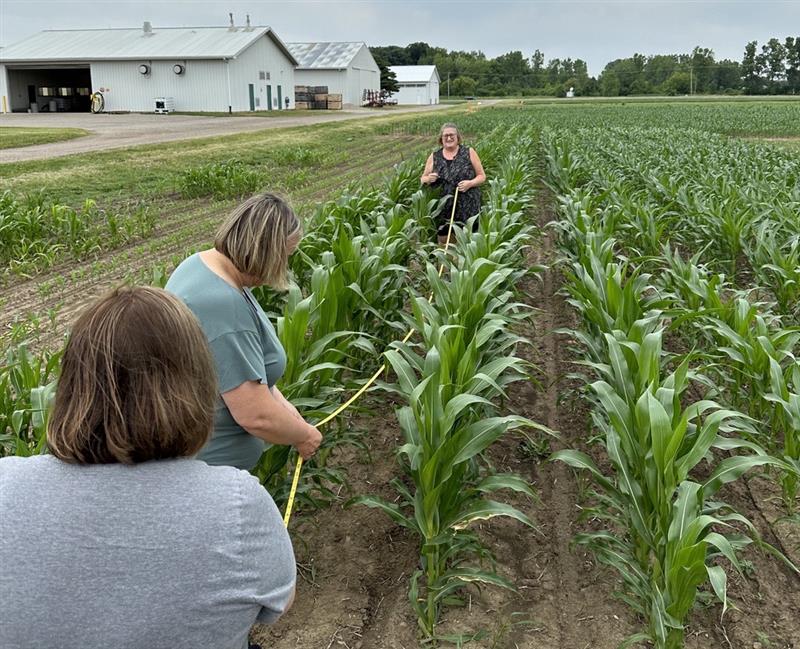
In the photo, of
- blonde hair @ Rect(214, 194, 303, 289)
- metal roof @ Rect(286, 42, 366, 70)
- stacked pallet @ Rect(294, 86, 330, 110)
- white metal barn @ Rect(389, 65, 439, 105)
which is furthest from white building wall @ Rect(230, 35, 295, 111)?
blonde hair @ Rect(214, 194, 303, 289)

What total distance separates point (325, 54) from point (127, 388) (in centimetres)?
6511

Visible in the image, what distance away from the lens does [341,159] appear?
21094 mm

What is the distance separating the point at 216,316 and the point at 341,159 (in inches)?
759

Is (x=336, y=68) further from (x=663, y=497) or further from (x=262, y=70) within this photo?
(x=663, y=497)

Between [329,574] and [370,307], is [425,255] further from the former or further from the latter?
[329,574]

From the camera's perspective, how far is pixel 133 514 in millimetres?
1254

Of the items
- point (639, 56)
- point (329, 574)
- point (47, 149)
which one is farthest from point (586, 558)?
point (639, 56)

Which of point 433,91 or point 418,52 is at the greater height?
point 418,52

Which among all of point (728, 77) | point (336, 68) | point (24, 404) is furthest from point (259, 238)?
point (728, 77)

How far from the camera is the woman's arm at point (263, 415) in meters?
2.42

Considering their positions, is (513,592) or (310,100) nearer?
(513,592)

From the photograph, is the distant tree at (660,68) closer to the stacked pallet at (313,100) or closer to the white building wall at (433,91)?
the white building wall at (433,91)

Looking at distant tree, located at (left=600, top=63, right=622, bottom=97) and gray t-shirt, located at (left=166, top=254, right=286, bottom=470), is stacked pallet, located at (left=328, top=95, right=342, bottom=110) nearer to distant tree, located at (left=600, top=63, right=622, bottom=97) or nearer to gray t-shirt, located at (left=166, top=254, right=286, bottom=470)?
gray t-shirt, located at (left=166, top=254, right=286, bottom=470)

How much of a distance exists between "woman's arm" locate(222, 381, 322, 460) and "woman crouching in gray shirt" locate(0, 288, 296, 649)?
1.01 meters
